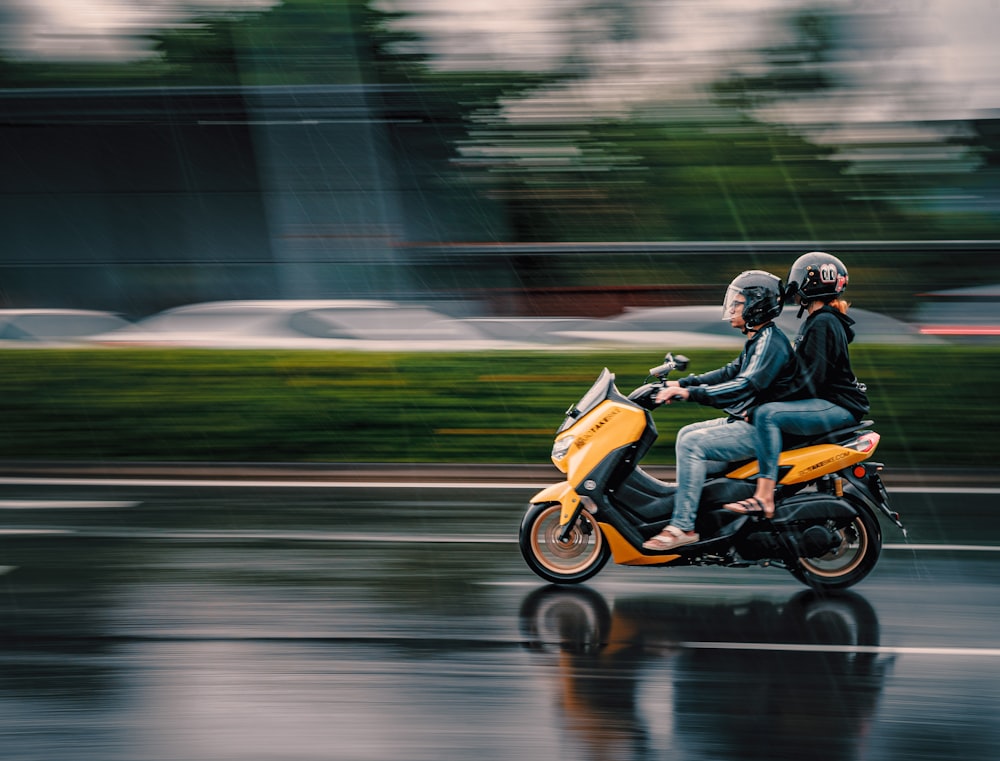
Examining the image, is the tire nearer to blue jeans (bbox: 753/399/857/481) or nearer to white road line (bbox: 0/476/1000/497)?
blue jeans (bbox: 753/399/857/481)

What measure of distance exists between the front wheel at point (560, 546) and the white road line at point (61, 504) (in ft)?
12.8

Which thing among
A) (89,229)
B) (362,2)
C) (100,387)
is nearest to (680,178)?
(362,2)

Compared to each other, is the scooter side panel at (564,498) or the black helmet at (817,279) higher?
the black helmet at (817,279)

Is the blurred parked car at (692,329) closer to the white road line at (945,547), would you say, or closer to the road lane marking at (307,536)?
the white road line at (945,547)

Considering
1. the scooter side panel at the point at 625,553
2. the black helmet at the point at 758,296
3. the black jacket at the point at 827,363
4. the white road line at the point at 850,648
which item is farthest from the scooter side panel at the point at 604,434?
the white road line at the point at 850,648

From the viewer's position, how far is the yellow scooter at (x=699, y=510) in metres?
5.99

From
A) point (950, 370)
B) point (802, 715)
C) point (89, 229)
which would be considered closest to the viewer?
point (802, 715)

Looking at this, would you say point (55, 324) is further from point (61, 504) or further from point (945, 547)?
point (945, 547)

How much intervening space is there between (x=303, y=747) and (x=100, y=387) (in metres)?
8.49

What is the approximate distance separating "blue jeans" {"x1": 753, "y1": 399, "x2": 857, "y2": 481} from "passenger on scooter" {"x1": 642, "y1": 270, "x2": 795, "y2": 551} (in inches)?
2.9

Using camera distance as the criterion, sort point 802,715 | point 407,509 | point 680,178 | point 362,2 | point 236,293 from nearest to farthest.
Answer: point 802,715, point 407,509, point 680,178, point 362,2, point 236,293

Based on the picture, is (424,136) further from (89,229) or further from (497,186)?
(89,229)

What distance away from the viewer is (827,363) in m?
5.99

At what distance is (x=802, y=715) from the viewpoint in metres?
4.32
